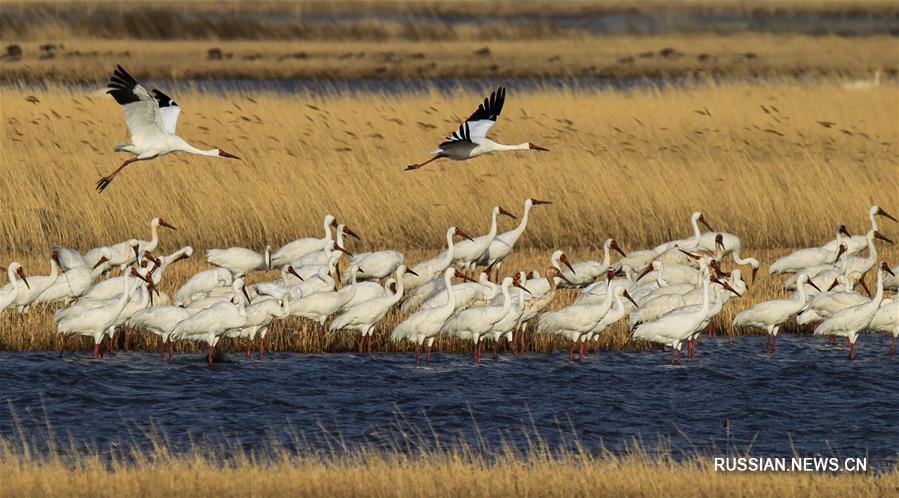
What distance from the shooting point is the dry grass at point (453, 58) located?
3794cm

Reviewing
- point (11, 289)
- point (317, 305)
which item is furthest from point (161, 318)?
point (11, 289)

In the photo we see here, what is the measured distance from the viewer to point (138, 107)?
1367cm

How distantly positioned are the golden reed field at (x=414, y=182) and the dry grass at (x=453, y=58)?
49.0ft

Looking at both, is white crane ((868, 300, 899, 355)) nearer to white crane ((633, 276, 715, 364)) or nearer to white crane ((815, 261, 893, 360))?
white crane ((815, 261, 893, 360))

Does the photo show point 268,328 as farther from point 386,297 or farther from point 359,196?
point 359,196

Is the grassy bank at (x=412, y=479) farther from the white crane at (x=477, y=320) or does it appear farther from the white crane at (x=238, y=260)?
the white crane at (x=238, y=260)

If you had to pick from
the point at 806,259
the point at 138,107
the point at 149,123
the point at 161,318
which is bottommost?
the point at 806,259

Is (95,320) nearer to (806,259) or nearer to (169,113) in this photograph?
(169,113)

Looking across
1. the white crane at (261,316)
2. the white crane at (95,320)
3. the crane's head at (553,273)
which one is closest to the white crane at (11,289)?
the white crane at (95,320)

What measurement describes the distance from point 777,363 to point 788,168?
728cm

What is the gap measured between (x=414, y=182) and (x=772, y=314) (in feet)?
21.2

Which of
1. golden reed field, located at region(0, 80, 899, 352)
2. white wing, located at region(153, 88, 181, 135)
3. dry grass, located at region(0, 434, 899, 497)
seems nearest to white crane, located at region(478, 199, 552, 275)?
golden reed field, located at region(0, 80, 899, 352)

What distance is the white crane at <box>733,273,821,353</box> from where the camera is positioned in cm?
1324

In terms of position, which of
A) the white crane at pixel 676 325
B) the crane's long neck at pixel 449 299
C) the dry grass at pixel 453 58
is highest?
the dry grass at pixel 453 58
